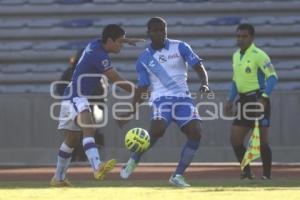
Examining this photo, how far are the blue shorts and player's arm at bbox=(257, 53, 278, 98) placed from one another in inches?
55.4

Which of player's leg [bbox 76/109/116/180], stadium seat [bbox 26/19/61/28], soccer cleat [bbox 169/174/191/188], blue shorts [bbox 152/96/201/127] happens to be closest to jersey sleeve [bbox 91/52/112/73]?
player's leg [bbox 76/109/116/180]

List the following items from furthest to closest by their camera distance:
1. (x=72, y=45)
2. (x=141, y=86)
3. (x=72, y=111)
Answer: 1. (x=72, y=45)
2. (x=141, y=86)
3. (x=72, y=111)

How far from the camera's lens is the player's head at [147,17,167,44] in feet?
36.0

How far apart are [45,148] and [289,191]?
9.00 m

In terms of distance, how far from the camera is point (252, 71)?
12.4 meters

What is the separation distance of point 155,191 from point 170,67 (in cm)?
202

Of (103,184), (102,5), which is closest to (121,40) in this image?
(103,184)

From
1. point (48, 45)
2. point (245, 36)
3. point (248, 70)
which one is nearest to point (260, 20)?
point (48, 45)

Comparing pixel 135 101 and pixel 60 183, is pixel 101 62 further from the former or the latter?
pixel 60 183

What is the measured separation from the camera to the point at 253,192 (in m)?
9.45

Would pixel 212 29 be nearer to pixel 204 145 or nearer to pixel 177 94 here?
pixel 204 145

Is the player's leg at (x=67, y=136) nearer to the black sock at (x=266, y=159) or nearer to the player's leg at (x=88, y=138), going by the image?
the player's leg at (x=88, y=138)

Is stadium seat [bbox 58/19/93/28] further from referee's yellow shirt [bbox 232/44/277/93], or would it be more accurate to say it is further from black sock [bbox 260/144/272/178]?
black sock [bbox 260/144/272/178]

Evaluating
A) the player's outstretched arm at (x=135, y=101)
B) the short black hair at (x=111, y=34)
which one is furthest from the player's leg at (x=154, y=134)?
the short black hair at (x=111, y=34)
